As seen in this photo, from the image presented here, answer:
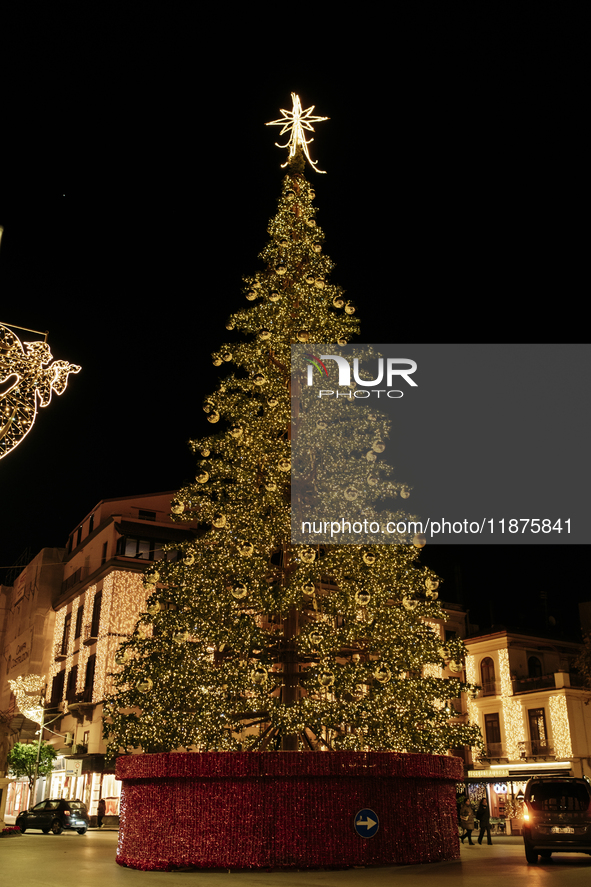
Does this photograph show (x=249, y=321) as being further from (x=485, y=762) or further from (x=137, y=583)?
(x=485, y=762)

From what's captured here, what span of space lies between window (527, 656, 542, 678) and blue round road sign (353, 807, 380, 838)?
3320 cm

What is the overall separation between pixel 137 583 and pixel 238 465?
23.9 m

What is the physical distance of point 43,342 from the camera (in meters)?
Answer: 11.2

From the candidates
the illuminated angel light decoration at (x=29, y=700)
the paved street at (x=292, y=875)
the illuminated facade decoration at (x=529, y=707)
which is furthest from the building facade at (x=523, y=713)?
the paved street at (x=292, y=875)

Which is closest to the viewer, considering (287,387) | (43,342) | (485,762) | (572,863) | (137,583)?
(43,342)

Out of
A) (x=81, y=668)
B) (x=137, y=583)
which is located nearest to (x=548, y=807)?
(x=137, y=583)

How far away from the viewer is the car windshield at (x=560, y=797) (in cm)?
1427

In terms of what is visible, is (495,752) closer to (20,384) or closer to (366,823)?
(366,823)

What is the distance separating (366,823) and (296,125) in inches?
594

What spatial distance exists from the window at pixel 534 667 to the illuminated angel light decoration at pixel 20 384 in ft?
121

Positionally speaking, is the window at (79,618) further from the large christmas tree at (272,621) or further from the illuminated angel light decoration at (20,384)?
the illuminated angel light decoration at (20,384)

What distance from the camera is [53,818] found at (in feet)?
87.1

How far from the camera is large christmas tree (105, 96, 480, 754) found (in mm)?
12969

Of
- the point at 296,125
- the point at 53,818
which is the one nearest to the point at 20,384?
the point at 296,125
